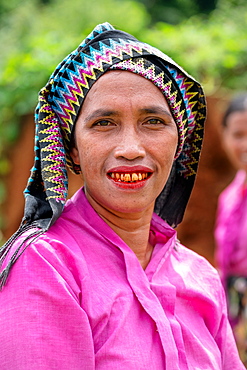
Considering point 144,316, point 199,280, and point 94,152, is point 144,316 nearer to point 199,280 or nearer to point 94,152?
point 199,280

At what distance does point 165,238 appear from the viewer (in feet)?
8.27

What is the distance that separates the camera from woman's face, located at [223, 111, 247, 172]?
5.11m

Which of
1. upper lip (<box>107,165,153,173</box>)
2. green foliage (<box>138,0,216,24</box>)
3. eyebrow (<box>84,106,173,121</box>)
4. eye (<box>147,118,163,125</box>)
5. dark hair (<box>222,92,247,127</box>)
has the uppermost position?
green foliage (<box>138,0,216,24</box>)

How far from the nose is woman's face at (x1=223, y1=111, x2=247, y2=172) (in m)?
3.16

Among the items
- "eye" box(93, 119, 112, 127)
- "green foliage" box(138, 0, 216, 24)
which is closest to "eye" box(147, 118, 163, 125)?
"eye" box(93, 119, 112, 127)

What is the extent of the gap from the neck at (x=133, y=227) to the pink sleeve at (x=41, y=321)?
0.45 m

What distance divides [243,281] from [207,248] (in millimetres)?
1437

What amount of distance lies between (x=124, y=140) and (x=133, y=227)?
1.44 feet

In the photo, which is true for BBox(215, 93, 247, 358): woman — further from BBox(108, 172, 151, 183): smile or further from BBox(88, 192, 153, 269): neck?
BBox(108, 172, 151, 183): smile

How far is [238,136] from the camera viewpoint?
516 centimetres

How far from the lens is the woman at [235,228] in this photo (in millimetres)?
4695

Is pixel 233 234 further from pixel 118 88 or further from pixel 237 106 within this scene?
pixel 118 88

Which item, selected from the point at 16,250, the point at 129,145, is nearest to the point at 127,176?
the point at 129,145

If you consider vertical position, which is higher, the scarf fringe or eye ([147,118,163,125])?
eye ([147,118,163,125])
